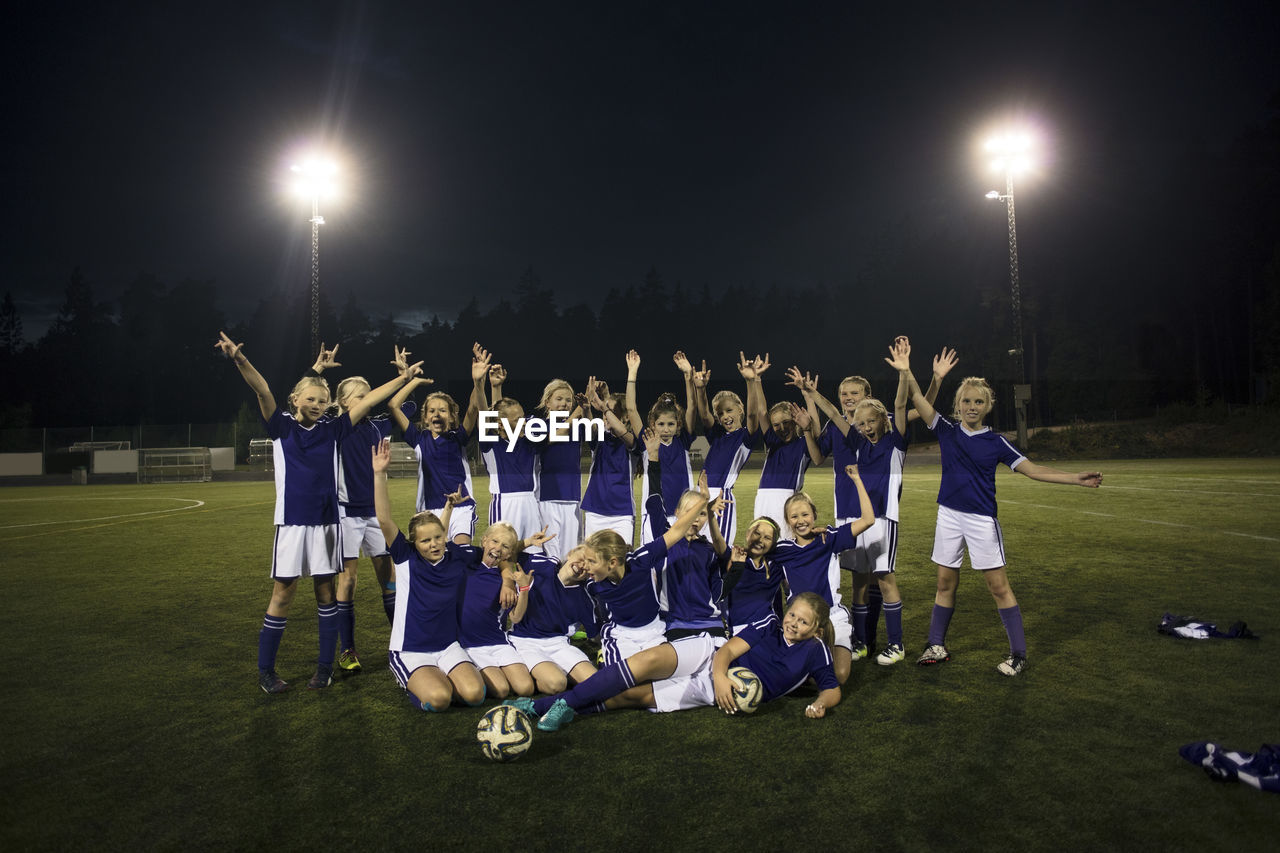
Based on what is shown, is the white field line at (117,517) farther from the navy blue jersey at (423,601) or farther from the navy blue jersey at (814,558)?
the navy blue jersey at (814,558)

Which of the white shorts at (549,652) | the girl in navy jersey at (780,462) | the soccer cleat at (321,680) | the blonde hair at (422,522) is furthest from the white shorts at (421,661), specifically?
the girl in navy jersey at (780,462)

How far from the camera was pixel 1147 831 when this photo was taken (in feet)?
10.0

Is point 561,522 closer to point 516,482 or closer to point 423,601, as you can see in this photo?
point 516,482

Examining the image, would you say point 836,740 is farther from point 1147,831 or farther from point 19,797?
point 19,797

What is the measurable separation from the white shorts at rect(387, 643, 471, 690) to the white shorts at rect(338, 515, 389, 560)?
1.08 meters

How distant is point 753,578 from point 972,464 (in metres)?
1.78

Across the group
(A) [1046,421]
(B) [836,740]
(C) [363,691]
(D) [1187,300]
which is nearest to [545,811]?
(B) [836,740]

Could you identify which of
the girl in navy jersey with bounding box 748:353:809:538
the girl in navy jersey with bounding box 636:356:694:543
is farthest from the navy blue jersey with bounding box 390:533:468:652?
the girl in navy jersey with bounding box 748:353:809:538

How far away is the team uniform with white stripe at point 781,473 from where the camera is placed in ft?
21.0

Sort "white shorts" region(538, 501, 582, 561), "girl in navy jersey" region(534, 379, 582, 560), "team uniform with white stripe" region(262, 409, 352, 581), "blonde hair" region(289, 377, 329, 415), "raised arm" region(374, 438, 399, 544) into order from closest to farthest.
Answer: "raised arm" region(374, 438, 399, 544) → "team uniform with white stripe" region(262, 409, 352, 581) → "blonde hair" region(289, 377, 329, 415) → "girl in navy jersey" region(534, 379, 582, 560) → "white shorts" region(538, 501, 582, 561)

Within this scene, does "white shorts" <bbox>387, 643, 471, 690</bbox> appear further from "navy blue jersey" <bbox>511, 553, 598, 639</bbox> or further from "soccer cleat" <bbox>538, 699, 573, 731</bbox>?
"soccer cleat" <bbox>538, 699, 573, 731</bbox>

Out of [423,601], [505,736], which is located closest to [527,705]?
[505,736]

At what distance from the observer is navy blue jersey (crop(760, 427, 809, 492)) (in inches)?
252

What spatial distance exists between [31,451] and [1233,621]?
45.3 meters
